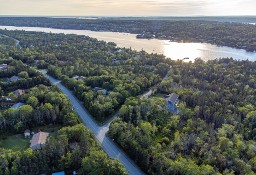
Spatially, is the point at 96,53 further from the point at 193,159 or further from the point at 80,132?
the point at 193,159

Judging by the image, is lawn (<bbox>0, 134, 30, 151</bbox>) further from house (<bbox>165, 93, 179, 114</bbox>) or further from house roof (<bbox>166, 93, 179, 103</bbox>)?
house roof (<bbox>166, 93, 179, 103</bbox>)

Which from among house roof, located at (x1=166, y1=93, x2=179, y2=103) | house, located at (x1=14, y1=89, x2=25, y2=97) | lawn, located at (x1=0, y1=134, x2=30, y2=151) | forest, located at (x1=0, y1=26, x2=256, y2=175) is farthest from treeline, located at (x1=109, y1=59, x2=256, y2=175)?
house, located at (x1=14, y1=89, x2=25, y2=97)

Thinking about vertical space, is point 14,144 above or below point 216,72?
below

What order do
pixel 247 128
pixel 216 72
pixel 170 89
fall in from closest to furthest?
pixel 247 128 → pixel 170 89 → pixel 216 72

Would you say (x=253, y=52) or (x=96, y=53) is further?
(x=253, y=52)

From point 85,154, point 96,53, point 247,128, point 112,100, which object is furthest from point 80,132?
point 96,53

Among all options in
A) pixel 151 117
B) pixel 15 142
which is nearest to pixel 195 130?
pixel 151 117

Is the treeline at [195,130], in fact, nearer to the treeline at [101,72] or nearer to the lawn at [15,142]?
the treeline at [101,72]
